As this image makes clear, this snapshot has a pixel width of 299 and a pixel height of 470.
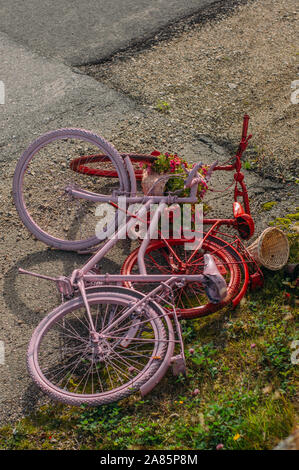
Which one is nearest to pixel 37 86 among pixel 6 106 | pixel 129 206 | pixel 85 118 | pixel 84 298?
pixel 6 106

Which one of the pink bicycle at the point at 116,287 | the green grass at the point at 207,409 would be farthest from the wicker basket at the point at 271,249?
the green grass at the point at 207,409

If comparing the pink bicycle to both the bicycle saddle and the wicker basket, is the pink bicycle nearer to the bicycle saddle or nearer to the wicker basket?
the bicycle saddle

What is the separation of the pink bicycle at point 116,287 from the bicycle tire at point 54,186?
11 millimetres

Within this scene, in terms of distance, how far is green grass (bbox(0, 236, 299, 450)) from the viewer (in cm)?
392

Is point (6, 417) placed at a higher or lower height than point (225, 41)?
lower

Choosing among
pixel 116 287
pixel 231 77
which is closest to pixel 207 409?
pixel 116 287

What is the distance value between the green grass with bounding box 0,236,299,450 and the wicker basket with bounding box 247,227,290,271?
1.82 ft

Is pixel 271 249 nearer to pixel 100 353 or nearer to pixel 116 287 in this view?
pixel 116 287

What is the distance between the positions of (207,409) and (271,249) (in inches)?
69.8

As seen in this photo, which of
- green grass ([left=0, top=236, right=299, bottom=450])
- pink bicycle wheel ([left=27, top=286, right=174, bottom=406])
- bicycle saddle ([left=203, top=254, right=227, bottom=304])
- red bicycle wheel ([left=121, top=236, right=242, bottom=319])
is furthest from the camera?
red bicycle wheel ([left=121, top=236, right=242, bottom=319])

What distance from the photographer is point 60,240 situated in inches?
210

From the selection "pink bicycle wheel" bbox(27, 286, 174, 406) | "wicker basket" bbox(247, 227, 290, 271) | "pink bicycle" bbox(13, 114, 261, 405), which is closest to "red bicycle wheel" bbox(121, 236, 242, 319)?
"pink bicycle" bbox(13, 114, 261, 405)
